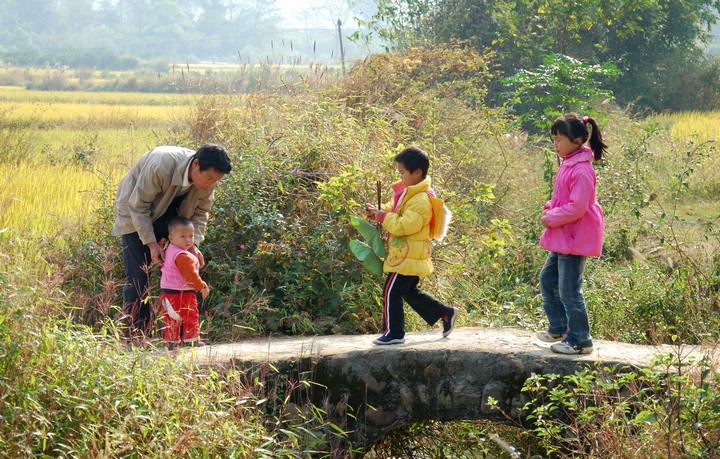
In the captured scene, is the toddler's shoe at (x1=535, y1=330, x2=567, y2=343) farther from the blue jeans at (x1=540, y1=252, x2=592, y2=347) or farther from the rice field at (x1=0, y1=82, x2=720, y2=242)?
the rice field at (x1=0, y1=82, x2=720, y2=242)

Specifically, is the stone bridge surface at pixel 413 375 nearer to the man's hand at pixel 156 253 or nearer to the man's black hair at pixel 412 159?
the man's hand at pixel 156 253

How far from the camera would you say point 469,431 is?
5.93m

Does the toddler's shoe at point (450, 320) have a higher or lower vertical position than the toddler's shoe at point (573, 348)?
higher

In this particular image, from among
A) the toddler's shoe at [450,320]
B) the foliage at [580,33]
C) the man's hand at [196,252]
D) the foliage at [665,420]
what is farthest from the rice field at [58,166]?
the foliage at [580,33]

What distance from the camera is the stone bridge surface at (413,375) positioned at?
5152 mm

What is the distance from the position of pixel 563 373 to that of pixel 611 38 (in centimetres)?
1648

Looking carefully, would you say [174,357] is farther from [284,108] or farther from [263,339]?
[284,108]

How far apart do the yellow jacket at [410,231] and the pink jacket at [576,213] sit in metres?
0.73

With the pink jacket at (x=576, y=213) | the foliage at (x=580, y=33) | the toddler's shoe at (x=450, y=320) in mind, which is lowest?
the toddler's shoe at (x=450, y=320)

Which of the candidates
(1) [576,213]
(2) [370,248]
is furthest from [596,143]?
(2) [370,248]

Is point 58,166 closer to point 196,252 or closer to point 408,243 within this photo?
point 196,252

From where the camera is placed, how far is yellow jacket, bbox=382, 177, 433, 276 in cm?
509

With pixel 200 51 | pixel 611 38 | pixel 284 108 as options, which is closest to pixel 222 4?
pixel 200 51

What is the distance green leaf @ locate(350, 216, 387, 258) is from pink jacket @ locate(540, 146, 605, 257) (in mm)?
1066
